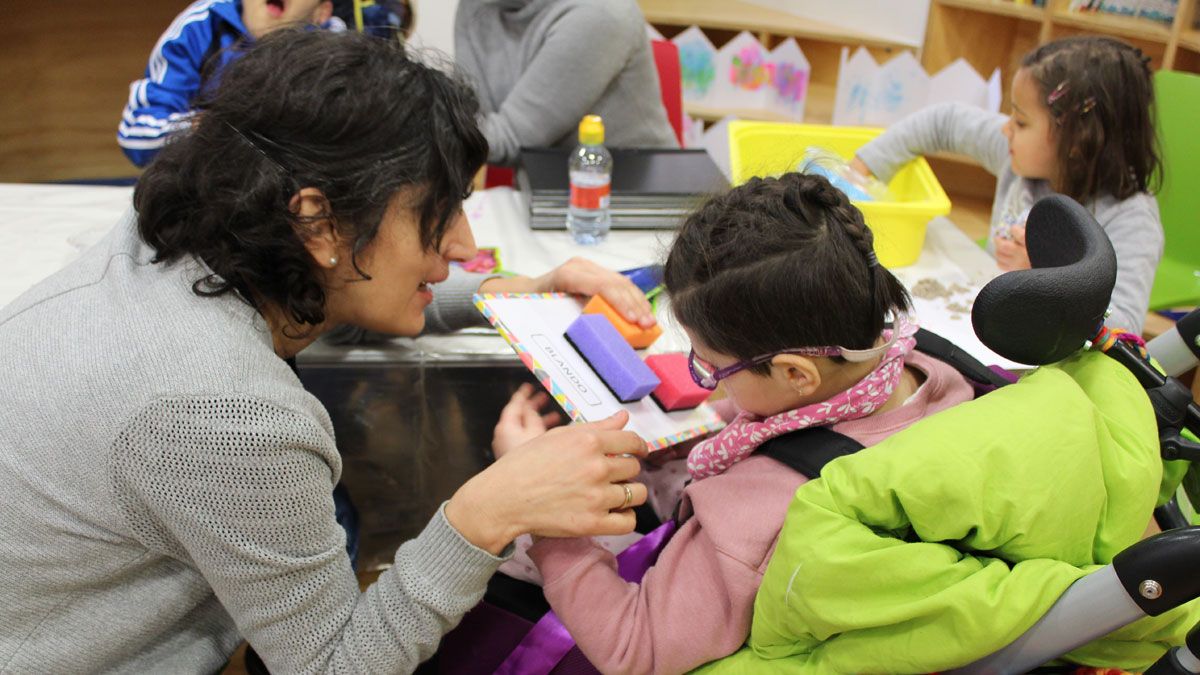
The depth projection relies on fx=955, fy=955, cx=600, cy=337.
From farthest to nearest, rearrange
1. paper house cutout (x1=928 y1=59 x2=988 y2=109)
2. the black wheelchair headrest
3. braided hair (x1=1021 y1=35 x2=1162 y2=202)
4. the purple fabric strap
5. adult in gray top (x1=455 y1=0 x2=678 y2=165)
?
1. paper house cutout (x1=928 y1=59 x2=988 y2=109)
2. adult in gray top (x1=455 y1=0 x2=678 y2=165)
3. braided hair (x1=1021 y1=35 x2=1162 y2=202)
4. the purple fabric strap
5. the black wheelchair headrest

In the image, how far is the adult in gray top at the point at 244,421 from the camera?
2.96ft

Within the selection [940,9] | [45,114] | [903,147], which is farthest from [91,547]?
[940,9]

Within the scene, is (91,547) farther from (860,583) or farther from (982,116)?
(982,116)

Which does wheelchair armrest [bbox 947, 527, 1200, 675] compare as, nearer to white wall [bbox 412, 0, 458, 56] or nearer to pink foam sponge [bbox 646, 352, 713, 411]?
pink foam sponge [bbox 646, 352, 713, 411]

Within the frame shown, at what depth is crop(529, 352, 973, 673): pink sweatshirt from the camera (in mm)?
924

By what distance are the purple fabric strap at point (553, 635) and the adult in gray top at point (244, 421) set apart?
0.09 m

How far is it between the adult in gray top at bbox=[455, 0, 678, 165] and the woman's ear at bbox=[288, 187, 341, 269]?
1.19m

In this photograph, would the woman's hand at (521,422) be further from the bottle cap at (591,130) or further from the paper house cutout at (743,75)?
the paper house cutout at (743,75)

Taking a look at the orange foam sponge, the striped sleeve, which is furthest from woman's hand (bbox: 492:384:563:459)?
the striped sleeve

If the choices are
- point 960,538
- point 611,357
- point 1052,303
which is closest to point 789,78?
point 611,357

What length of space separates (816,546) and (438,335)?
917mm

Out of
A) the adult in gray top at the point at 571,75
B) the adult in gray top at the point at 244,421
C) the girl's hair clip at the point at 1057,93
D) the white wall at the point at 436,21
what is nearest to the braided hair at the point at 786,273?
the adult in gray top at the point at 244,421

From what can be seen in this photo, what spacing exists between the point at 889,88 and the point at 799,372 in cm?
271

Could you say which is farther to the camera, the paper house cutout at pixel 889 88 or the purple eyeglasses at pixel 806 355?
the paper house cutout at pixel 889 88
